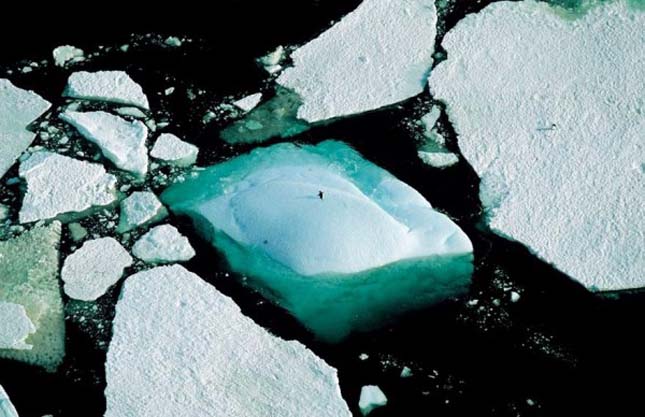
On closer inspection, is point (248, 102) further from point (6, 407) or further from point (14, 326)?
point (6, 407)

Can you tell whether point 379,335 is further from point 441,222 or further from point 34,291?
point 34,291

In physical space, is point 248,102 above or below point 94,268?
above

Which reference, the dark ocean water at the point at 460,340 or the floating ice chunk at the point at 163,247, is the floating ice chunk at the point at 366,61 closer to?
the dark ocean water at the point at 460,340

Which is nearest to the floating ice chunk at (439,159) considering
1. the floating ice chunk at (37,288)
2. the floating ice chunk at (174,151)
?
the floating ice chunk at (174,151)

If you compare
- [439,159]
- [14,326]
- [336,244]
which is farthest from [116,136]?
[439,159]

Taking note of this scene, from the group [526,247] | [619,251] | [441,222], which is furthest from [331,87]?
[619,251]

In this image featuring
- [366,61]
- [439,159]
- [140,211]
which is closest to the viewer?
[140,211]
